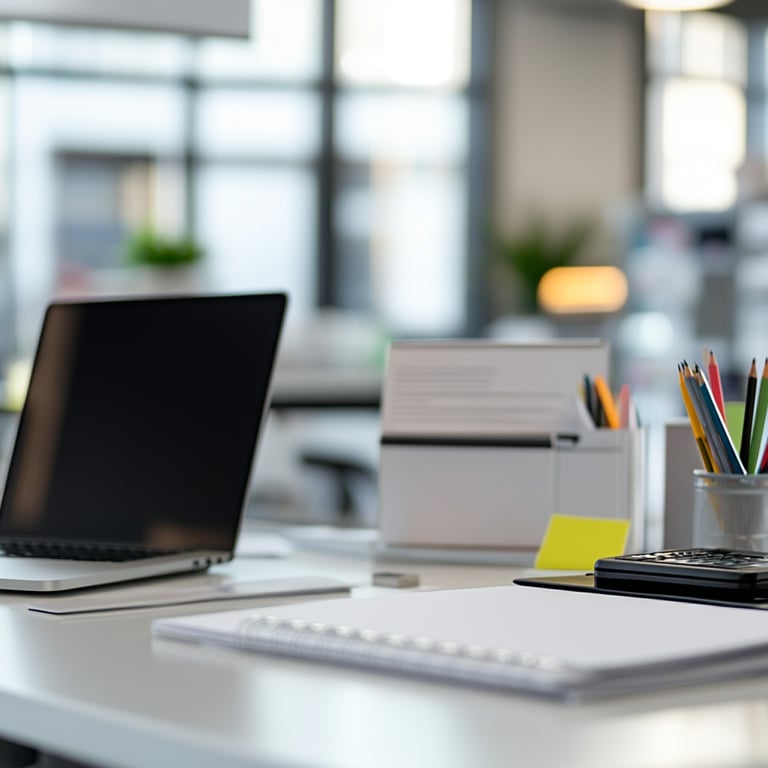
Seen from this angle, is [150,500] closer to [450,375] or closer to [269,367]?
[269,367]

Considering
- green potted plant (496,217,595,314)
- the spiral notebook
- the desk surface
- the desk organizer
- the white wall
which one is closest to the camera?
the desk surface

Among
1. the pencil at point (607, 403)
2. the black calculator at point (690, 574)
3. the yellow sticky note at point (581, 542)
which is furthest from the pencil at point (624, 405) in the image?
the black calculator at point (690, 574)

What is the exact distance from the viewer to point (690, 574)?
864 mm

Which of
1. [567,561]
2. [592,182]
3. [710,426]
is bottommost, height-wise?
[567,561]

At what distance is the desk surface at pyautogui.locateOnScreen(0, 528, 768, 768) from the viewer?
540mm

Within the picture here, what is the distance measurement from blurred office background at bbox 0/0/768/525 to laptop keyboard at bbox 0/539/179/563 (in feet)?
19.7

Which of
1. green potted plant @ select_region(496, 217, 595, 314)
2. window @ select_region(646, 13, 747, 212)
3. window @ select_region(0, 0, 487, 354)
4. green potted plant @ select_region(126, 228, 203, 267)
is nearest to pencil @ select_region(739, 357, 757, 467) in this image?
green potted plant @ select_region(126, 228, 203, 267)

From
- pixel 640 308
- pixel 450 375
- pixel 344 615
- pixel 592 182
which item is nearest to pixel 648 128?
pixel 592 182

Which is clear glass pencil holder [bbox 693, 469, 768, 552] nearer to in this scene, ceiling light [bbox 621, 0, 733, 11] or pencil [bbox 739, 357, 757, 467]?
pencil [bbox 739, 357, 757, 467]

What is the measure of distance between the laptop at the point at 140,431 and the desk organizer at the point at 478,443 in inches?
8.6

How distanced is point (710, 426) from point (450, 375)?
39 cm

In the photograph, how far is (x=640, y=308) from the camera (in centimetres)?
781

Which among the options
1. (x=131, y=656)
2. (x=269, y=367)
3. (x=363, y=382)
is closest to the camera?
(x=131, y=656)

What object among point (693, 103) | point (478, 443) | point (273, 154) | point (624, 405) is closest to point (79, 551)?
point (478, 443)
